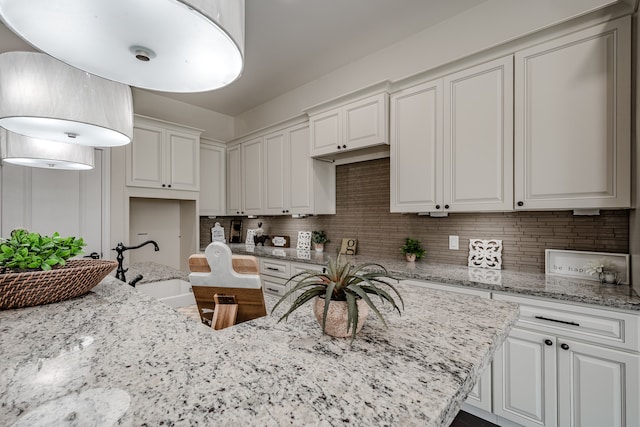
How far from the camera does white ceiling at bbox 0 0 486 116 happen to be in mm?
2350

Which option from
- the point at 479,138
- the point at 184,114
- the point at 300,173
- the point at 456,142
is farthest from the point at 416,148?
the point at 184,114

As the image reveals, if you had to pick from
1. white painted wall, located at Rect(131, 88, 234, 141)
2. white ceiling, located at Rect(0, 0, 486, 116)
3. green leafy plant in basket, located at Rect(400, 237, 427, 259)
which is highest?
white ceiling, located at Rect(0, 0, 486, 116)

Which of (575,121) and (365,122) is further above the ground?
(365,122)

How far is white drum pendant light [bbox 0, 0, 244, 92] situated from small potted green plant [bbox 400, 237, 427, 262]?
7.12ft

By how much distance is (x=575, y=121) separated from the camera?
1729mm

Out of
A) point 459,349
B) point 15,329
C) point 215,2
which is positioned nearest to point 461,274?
point 459,349

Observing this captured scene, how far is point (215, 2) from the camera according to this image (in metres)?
0.60

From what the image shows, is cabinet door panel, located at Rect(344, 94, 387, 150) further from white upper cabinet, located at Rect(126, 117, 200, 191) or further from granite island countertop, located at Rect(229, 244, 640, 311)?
Answer: white upper cabinet, located at Rect(126, 117, 200, 191)

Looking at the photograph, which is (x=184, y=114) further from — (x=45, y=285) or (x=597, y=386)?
(x=597, y=386)

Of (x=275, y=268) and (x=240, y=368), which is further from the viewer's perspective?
(x=275, y=268)

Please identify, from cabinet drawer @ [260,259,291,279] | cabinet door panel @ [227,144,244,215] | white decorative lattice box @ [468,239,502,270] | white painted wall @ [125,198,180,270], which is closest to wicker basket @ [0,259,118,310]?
cabinet drawer @ [260,259,291,279]

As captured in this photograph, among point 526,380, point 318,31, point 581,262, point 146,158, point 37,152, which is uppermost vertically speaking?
point 318,31

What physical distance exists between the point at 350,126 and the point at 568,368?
2.25 metres

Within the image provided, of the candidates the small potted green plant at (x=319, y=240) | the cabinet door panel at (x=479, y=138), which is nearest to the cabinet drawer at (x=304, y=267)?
the small potted green plant at (x=319, y=240)
